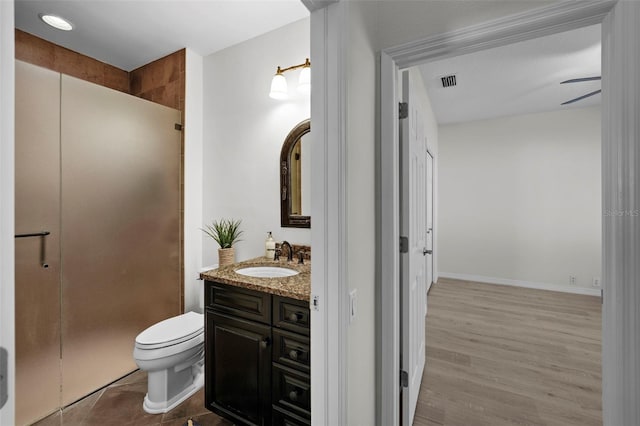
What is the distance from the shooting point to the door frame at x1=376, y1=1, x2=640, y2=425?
37.3 inches

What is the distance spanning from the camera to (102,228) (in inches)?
81.8

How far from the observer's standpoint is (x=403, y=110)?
1.46 metres

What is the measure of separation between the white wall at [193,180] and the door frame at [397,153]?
1824mm

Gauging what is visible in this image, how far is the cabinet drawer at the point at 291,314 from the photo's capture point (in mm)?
1359

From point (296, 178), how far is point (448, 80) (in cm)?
209

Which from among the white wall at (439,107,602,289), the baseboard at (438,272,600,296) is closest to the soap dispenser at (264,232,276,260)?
the white wall at (439,107,602,289)

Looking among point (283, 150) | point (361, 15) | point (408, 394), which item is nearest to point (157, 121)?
point (283, 150)

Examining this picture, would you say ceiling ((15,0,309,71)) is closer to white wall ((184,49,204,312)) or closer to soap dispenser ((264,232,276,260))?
white wall ((184,49,204,312))

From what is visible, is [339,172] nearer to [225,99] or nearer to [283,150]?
[283,150]
